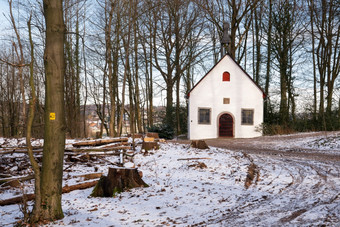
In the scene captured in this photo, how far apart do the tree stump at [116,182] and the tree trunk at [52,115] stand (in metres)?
1.75

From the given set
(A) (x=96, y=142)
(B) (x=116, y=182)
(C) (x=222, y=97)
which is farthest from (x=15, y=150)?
(C) (x=222, y=97)

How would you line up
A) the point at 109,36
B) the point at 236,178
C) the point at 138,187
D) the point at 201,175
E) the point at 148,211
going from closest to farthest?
the point at 148,211, the point at 138,187, the point at 236,178, the point at 201,175, the point at 109,36

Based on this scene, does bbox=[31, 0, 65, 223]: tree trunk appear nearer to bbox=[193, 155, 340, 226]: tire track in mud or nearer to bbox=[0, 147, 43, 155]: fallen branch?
bbox=[193, 155, 340, 226]: tire track in mud

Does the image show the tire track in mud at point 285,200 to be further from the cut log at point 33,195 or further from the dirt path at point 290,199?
the cut log at point 33,195

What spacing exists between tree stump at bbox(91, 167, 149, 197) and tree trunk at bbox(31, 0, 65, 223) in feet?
5.74

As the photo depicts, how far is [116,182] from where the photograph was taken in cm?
730

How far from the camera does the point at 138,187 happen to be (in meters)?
7.71

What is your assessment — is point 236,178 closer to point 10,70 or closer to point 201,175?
point 201,175

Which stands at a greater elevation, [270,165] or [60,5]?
[60,5]

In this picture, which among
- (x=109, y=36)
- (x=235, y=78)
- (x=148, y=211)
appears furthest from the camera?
(x=235, y=78)

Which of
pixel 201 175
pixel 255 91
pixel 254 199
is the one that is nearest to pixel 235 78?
pixel 255 91

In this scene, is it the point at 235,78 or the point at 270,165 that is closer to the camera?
the point at 270,165

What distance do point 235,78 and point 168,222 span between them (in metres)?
23.2

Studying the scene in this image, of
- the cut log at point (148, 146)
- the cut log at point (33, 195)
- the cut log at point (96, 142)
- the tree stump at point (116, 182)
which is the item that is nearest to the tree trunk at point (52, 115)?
the cut log at point (33, 195)
